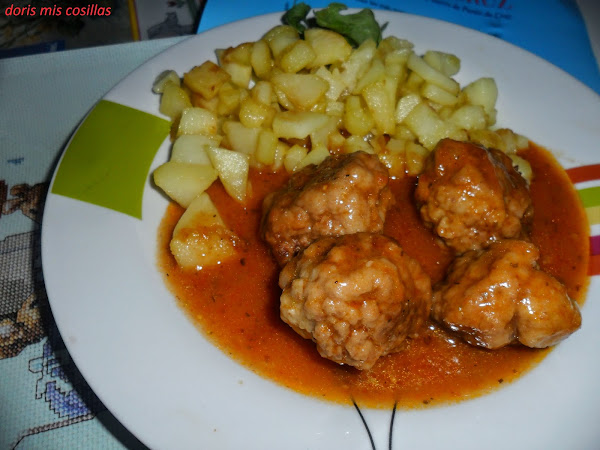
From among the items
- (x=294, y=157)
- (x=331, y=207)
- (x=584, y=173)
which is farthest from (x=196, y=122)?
(x=584, y=173)

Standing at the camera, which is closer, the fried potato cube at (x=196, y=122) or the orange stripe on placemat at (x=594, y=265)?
the orange stripe on placemat at (x=594, y=265)

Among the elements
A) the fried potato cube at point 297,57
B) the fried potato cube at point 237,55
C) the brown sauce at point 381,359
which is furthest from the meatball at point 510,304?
the fried potato cube at point 237,55

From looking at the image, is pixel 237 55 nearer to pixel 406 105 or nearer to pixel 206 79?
pixel 206 79

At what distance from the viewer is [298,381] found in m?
2.79

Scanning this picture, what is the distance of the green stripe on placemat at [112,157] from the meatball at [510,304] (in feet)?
6.52

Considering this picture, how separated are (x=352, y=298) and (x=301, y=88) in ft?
5.84

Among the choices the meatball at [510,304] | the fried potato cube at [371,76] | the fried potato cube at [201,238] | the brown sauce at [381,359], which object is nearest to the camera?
the meatball at [510,304]

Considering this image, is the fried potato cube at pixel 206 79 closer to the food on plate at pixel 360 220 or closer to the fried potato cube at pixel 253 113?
the food on plate at pixel 360 220

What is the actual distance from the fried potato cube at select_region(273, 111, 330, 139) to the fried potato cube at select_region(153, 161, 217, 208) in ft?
1.88

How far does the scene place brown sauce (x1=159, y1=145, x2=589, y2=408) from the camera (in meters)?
2.81

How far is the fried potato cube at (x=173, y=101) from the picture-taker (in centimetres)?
367

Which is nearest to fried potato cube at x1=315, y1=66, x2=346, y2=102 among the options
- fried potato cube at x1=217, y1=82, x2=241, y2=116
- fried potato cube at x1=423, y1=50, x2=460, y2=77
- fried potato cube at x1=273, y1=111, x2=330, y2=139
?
fried potato cube at x1=273, y1=111, x2=330, y2=139

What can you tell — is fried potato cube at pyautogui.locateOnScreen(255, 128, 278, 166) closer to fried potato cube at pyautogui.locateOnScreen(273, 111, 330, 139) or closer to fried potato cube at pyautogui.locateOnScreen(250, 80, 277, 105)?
fried potato cube at pyautogui.locateOnScreen(273, 111, 330, 139)

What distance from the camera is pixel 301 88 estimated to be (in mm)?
3693
